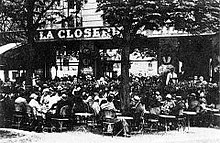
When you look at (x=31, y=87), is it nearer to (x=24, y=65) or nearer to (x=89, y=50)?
(x=24, y=65)

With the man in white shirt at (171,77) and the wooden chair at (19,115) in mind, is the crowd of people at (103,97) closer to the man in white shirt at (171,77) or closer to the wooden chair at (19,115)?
the wooden chair at (19,115)

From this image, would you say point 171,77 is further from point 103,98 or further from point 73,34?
point 73,34

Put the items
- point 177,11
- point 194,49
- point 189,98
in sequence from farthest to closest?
point 194,49
point 189,98
point 177,11

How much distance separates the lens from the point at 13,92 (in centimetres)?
1566

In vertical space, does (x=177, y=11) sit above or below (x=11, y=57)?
above

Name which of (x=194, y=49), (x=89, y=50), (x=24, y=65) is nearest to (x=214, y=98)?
(x=194, y=49)

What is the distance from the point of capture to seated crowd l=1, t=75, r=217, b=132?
13141 mm

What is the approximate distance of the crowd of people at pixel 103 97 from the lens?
13211mm

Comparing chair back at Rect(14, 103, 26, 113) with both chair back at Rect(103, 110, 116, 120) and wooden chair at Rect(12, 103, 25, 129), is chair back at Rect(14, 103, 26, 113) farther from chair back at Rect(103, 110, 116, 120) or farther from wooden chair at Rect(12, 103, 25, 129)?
chair back at Rect(103, 110, 116, 120)

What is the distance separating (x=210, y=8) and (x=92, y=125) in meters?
5.76

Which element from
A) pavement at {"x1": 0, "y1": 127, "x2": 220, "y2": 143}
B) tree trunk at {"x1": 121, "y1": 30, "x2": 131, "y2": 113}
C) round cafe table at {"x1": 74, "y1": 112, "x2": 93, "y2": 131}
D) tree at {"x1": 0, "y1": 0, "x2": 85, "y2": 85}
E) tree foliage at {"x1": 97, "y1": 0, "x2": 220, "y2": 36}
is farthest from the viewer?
tree at {"x1": 0, "y1": 0, "x2": 85, "y2": 85}

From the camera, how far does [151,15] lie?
12.9 metres

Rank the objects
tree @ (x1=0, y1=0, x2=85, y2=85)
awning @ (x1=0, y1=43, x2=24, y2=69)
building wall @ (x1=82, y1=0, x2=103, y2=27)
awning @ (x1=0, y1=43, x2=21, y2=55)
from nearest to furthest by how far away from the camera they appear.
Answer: tree @ (x1=0, y1=0, x2=85, y2=85) → awning @ (x1=0, y1=43, x2=24, y2=69) → awning @ (x1=0, y1=43, x2=21, y2=55) → building wall @ (x1=82, y1=0, x2=103, y2=27)

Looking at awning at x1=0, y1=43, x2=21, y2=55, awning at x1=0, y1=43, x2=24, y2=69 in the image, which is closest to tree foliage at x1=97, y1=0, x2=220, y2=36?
awning at x1=0, y1=43, x2=24, y2=69
